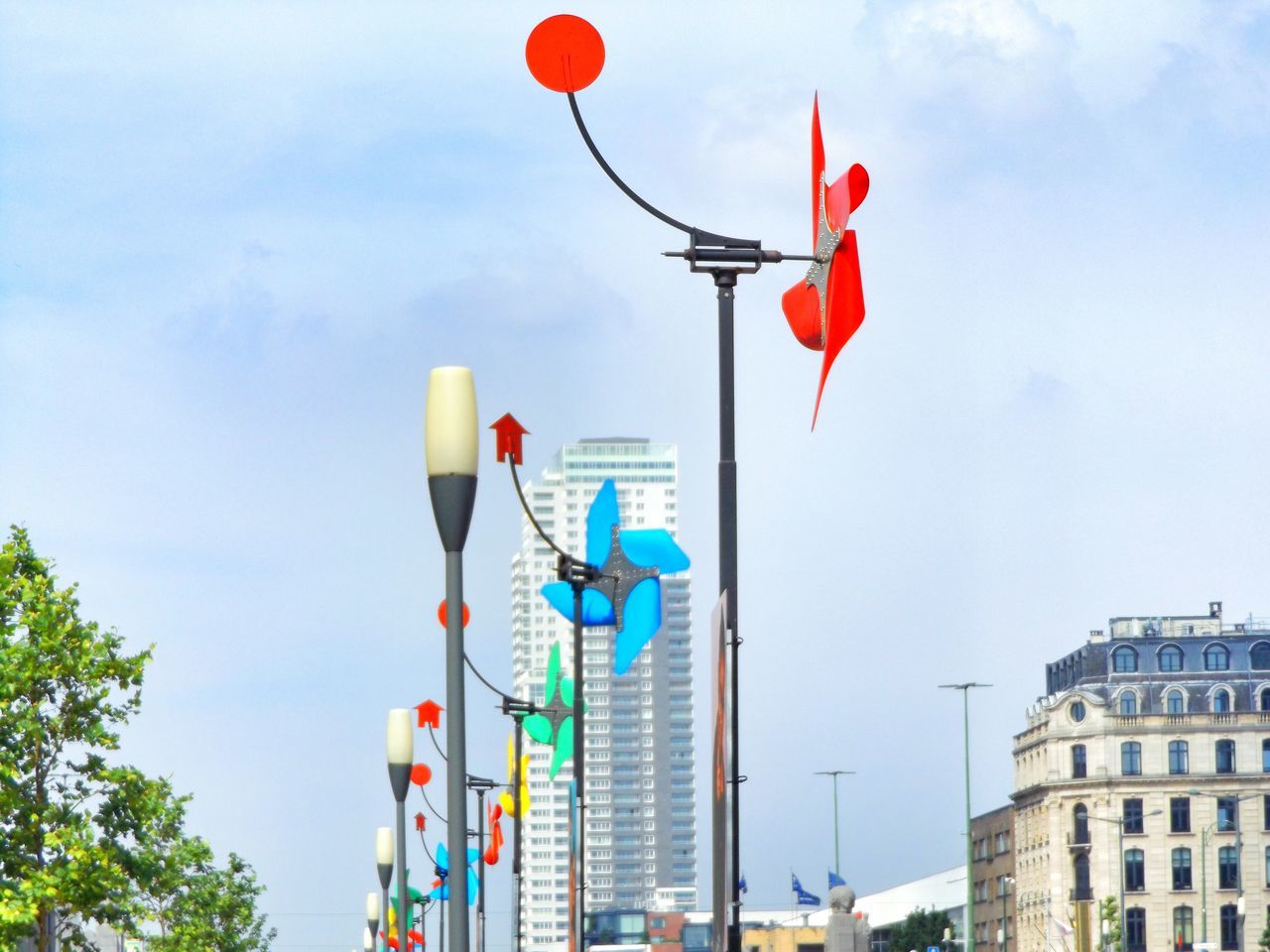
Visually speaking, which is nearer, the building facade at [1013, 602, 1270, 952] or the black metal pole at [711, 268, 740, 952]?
the black metal pole at [711, 268, 740, 952]

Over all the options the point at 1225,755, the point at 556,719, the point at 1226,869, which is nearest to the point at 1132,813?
the point at 1226,869

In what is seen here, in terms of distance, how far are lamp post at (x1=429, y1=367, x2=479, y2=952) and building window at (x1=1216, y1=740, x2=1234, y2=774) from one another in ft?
372

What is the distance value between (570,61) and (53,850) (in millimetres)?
21379

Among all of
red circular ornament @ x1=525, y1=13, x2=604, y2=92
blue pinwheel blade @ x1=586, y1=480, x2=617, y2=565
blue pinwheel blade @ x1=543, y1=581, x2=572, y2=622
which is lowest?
blue pinwheel blade @ x1=543, y1=581, x2=572, y2=622

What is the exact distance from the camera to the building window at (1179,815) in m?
117

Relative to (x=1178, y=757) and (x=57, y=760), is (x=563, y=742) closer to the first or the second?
(x=57, y=760)

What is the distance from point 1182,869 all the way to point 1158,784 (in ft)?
15.8

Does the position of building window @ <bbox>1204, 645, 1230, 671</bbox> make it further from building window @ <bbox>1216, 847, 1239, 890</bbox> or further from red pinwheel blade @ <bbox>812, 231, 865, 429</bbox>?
red pinwheel blade @ <bbox>812, 231, 865, 429</bbox>

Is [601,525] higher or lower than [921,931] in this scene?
higher

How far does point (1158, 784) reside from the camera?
117875 millimetres

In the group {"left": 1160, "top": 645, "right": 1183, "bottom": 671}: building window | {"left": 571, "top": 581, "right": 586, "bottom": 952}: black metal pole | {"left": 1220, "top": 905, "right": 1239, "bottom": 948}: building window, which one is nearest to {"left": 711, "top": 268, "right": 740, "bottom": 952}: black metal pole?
{"left": 571, "top": 581, "right": 586, "bottom": 952}: black metal pole

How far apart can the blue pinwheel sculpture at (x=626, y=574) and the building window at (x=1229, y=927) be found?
321 ft

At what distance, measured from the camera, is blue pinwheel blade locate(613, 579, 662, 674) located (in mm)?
20155

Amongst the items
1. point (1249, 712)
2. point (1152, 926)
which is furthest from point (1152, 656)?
point (1152, 926)
